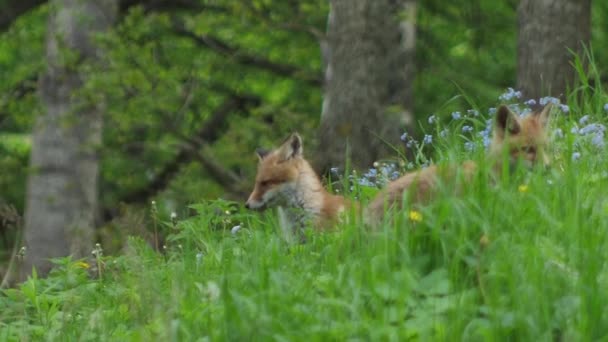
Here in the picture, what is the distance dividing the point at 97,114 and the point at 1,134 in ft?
20.3

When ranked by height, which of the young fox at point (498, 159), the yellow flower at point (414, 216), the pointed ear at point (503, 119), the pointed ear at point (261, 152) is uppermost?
the pointed ear at point (261, 152)

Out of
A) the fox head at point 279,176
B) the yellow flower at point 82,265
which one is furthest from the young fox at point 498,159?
the fox head at point 279,176

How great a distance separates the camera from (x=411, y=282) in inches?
188

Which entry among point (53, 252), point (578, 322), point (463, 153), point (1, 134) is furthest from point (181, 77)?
point (578, 322)

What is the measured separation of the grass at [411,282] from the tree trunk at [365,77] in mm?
6185

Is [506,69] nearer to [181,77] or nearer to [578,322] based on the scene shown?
[181,77]

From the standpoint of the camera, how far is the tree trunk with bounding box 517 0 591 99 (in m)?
11.8

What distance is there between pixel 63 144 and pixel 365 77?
7356 mm

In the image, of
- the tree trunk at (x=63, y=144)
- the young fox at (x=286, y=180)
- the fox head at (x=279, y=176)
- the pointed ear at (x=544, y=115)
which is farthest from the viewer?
the tree trunk at (x=63, y=144)

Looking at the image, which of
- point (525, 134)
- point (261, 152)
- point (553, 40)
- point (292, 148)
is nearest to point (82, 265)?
point (525, 134)

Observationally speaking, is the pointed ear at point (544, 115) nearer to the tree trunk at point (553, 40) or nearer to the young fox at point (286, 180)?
the young fox at point (286, 180)

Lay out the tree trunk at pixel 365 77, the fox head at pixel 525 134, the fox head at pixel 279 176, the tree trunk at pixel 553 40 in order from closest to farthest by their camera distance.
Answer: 1. the fox head at pixel 525 134
2. the fox head at pixel 279 176
3. the tree trunk at pixel 553 40
4. the tree trunk at pixel 365 77

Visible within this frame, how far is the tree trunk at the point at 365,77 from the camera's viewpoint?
12547 millimetres

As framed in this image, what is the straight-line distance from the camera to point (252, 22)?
1827 cm
